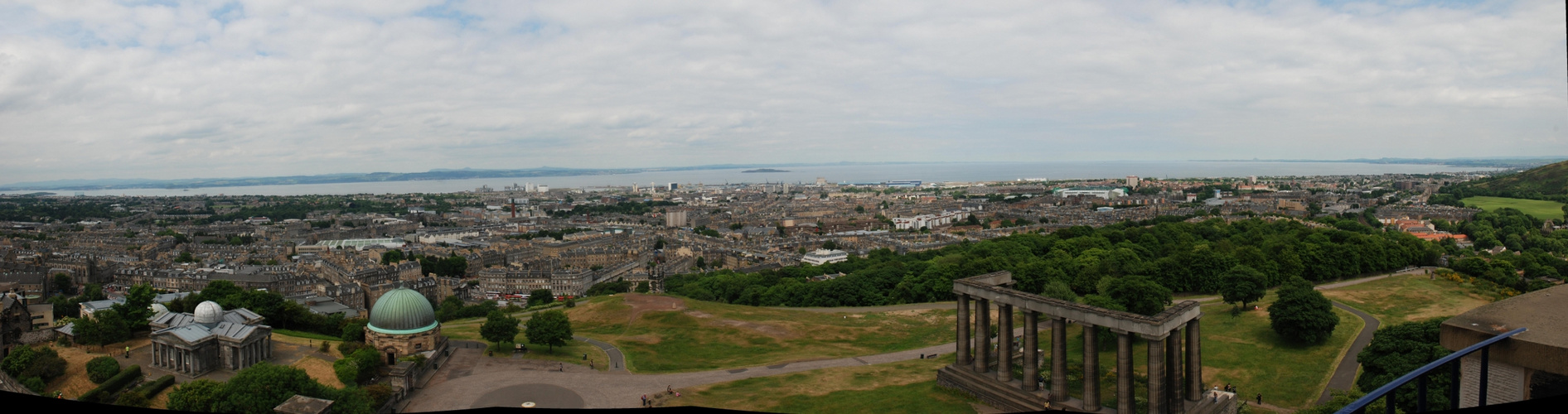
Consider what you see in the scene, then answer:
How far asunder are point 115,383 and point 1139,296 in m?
38.0

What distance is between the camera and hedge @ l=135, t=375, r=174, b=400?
78.3 ft

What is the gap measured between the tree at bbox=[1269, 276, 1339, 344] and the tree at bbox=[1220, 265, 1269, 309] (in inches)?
189

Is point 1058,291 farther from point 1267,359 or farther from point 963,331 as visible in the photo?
point 963,331

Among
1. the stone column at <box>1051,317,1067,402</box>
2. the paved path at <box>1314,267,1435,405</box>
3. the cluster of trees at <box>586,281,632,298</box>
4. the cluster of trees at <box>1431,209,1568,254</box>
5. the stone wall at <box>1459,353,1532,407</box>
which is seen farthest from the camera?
the cluster of trees at <box>586,281,632,298</box>

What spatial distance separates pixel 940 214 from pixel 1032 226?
21794 millimetres

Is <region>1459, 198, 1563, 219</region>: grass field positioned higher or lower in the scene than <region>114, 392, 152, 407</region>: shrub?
higher

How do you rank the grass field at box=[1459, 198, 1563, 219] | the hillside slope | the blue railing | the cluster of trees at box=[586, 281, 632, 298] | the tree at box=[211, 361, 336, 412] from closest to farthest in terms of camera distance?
the blue railing
the tree at box=[211, 361, 336, 412]
the cluster of trees at box=[586, 281, 632, 298]
the grass field at box=[1459, 198, 1563, 219]
the hillside slope

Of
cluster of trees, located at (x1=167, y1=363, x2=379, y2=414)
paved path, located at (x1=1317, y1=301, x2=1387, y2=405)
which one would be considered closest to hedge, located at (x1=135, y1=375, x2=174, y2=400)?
cluster of trees, located at (x1=167, y1=363, x2=379, y2=414)

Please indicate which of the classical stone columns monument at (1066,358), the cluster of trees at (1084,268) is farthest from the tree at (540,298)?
the classical stone columns monument at (1066,358)

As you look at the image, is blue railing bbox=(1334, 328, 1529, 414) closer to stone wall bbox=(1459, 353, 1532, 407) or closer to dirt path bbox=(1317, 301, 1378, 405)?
stone wall bbox=(1459, 353, 1532, 407)

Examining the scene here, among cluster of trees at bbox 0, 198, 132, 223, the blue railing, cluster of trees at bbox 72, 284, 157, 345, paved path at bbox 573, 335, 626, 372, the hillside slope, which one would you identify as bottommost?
paved path at bbox 573, 335, 626, 372

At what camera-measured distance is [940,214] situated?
11862cm

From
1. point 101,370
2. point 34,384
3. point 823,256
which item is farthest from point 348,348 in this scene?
point 823,256

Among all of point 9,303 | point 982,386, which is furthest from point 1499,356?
point 9,303
